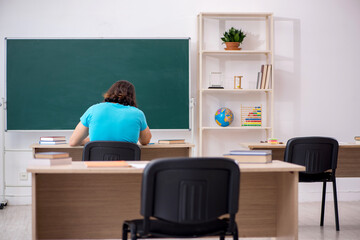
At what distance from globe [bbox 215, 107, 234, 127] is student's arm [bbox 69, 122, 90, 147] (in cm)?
217

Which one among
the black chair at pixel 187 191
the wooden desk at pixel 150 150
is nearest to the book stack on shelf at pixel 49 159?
the black chair at pixel 187 191

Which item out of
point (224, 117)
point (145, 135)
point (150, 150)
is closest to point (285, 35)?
point (224, 117)

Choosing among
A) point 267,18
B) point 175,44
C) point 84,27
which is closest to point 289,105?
point 267,18

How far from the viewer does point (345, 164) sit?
488 centimetres

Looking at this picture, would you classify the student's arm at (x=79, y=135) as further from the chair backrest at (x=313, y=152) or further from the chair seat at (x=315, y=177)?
the chair seat at (x=315, y=177)

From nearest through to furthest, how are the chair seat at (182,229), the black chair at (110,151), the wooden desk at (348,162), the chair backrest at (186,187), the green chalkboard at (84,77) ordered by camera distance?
the chair backrest at (186,187), the chair seat at (182,229), the black chair at (110,151), the wooden desk at (348,162), the green chalkboard at (84,77)

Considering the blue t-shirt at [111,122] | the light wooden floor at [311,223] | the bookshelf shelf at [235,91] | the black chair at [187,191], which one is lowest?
the light wooden floor at [311,223]

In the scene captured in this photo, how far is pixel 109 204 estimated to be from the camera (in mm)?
3018

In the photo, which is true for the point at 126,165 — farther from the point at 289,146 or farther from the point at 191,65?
the point at 191,65

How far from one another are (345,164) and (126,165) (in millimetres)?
2965

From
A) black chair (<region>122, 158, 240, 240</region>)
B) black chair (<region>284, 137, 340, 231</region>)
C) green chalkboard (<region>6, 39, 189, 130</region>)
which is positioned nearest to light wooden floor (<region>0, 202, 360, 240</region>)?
black chair (<region>284, 137, 340, 231</region>)

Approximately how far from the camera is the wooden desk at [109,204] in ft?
9.61

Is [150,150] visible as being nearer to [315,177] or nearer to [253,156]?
[315,177]

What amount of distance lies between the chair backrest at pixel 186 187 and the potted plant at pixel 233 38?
3.72 meters
